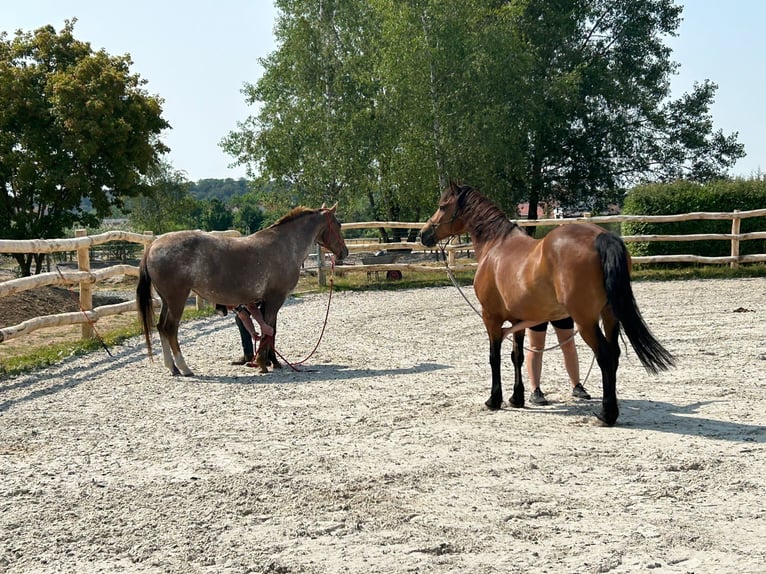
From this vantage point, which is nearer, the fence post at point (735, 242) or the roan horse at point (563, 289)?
Answer: the roan horse at point (563, 289)

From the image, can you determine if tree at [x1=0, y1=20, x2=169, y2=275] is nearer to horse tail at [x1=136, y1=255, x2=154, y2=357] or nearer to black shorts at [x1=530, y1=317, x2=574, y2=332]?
horse tail at [x1=136, y1=255, x2=154, y2=357]

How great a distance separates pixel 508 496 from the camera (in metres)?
4.02

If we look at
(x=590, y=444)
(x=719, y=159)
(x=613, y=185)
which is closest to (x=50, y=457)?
(x=590, y=444)

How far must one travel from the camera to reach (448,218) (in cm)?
702

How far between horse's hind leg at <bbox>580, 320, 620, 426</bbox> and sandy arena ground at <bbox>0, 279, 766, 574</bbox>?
0.38ft

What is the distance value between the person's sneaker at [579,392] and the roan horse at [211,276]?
3241 mm

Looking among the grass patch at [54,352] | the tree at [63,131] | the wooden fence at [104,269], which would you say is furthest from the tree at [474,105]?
the grass patch at [54,352]

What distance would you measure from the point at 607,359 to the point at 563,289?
57 centimetres

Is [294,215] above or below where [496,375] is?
above

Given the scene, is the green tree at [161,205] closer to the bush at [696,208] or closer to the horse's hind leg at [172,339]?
the bush at [696,208]

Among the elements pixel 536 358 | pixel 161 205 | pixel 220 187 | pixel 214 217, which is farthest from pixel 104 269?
pixel 220 187

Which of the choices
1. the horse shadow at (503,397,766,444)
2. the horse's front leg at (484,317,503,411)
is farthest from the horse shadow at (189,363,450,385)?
the horse shadow at (503,397,766,444)

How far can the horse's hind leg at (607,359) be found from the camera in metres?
5.32

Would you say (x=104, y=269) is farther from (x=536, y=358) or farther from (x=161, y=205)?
(x=161, y=205)
